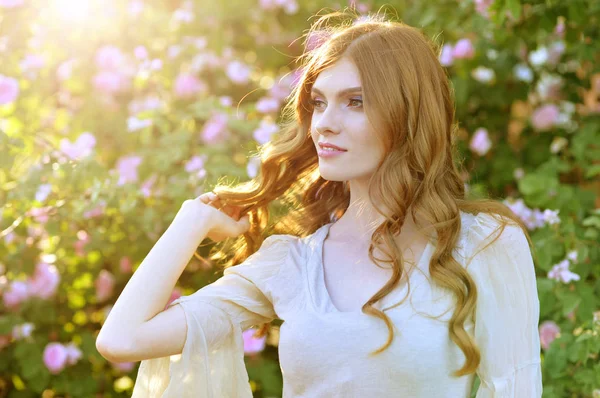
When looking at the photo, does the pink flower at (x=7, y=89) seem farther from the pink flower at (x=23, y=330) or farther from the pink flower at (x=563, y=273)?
the pink flower at (x=563, y=273)

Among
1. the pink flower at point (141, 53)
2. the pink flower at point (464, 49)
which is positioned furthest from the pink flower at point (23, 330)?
the pink flower at point (464, 49)

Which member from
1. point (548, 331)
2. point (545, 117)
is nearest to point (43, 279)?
point (548, 331)

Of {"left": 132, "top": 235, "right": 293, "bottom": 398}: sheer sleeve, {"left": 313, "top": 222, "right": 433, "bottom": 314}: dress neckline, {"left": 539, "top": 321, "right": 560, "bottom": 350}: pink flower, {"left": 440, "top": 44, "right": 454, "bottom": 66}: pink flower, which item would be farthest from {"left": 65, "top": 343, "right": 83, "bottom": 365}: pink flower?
{"left": 440, "top": 44, "right": 454, "bottom": 66}: pink flower

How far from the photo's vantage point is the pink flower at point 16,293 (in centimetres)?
306

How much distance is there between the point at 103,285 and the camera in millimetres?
3250

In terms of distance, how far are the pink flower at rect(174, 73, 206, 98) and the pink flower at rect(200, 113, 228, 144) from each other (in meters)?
0.59

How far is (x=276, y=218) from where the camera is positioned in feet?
7.67

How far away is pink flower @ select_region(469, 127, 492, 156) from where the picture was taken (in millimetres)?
3649

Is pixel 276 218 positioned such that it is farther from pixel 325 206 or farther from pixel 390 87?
pixel 390 87

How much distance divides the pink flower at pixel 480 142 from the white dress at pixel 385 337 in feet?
5.75

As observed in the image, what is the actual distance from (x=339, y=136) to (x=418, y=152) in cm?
18

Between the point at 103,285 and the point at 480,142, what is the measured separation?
5.57ft

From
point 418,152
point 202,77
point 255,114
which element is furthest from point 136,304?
point 202,77

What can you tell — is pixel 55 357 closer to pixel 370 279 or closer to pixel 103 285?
pixel 103 285
